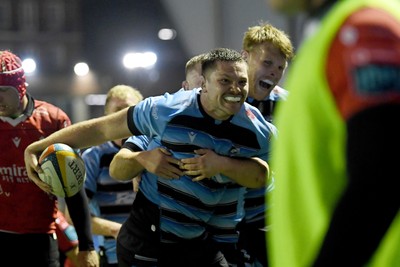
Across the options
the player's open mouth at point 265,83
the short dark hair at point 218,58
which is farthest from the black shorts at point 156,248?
the player's open mouth at point 265,83

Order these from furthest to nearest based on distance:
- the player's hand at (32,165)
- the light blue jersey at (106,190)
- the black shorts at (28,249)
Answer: the light blue jersey at (106,190) → the black shorts at (28,249) → the player's hand at (32,165)

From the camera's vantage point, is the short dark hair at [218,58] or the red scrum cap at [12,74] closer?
the short dark hair at [218,58]

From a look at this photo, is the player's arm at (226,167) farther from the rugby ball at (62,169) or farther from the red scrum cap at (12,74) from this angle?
the red scrum cap at (12,74)

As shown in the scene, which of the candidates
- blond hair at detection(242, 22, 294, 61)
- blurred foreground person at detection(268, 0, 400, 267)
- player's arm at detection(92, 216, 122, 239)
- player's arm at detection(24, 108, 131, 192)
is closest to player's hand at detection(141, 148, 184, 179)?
player's arm at detection(24, 108, 131, 192)

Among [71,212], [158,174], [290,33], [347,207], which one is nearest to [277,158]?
[347,207]

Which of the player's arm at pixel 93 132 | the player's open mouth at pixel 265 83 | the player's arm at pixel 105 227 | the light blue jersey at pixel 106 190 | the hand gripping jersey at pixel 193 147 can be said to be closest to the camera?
the player's arm at pixel 93 132

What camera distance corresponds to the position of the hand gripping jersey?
3.98m

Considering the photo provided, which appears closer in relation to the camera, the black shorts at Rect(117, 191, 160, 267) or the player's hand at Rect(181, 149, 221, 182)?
the player's hand at Rect(181, 149, 221, 182)

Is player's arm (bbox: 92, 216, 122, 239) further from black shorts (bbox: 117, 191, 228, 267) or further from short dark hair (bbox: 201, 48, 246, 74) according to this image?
short dark hair (bbox: 201, 48, 246, 74)

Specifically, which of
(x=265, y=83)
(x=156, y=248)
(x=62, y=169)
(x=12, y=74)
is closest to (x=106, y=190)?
(x=12, y=74)

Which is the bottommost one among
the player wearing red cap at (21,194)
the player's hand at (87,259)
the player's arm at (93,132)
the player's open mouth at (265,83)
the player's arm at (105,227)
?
the player's arm at (105,227)

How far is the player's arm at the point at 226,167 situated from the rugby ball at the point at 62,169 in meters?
0.53

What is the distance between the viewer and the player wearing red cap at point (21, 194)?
5102 millimetres

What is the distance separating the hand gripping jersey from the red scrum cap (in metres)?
1.21
